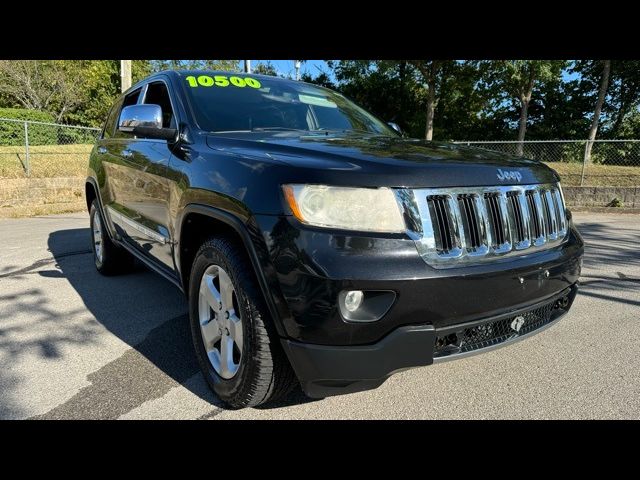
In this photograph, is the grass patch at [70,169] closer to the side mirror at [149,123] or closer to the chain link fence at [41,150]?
the chain link fence at [41,150]

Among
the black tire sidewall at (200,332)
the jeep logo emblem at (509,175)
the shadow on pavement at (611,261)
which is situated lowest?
the shadow on pavement at (611,261)

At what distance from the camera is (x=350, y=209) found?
1803 mm

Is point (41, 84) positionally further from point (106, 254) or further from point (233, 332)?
point (233, 332)

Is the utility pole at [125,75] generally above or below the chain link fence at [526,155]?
above

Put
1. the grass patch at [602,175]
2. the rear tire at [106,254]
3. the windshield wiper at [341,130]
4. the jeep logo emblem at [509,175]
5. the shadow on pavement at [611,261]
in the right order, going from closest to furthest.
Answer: the jeep logo emblem at [509,175] → the windshield wiper at [341,130] → the shadow on pavement at [611,261] → the rear tire at [106,254] → the grass patch at [602,175]

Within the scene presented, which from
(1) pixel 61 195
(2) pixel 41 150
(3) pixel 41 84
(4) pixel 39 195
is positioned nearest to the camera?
(4) pixel 39 195

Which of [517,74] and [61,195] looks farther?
[517,74]

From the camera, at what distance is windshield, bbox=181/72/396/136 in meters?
2.94

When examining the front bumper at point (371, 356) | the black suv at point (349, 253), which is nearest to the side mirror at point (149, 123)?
the black suv at point (349, 253)

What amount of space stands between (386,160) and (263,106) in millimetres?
1506

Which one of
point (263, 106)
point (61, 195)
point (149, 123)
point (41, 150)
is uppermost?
point (263, 106)

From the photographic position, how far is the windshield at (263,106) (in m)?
2.94

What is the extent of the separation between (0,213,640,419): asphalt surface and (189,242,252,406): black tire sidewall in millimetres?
139

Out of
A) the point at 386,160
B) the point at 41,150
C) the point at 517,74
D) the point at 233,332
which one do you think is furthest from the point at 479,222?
the point at 517,74
